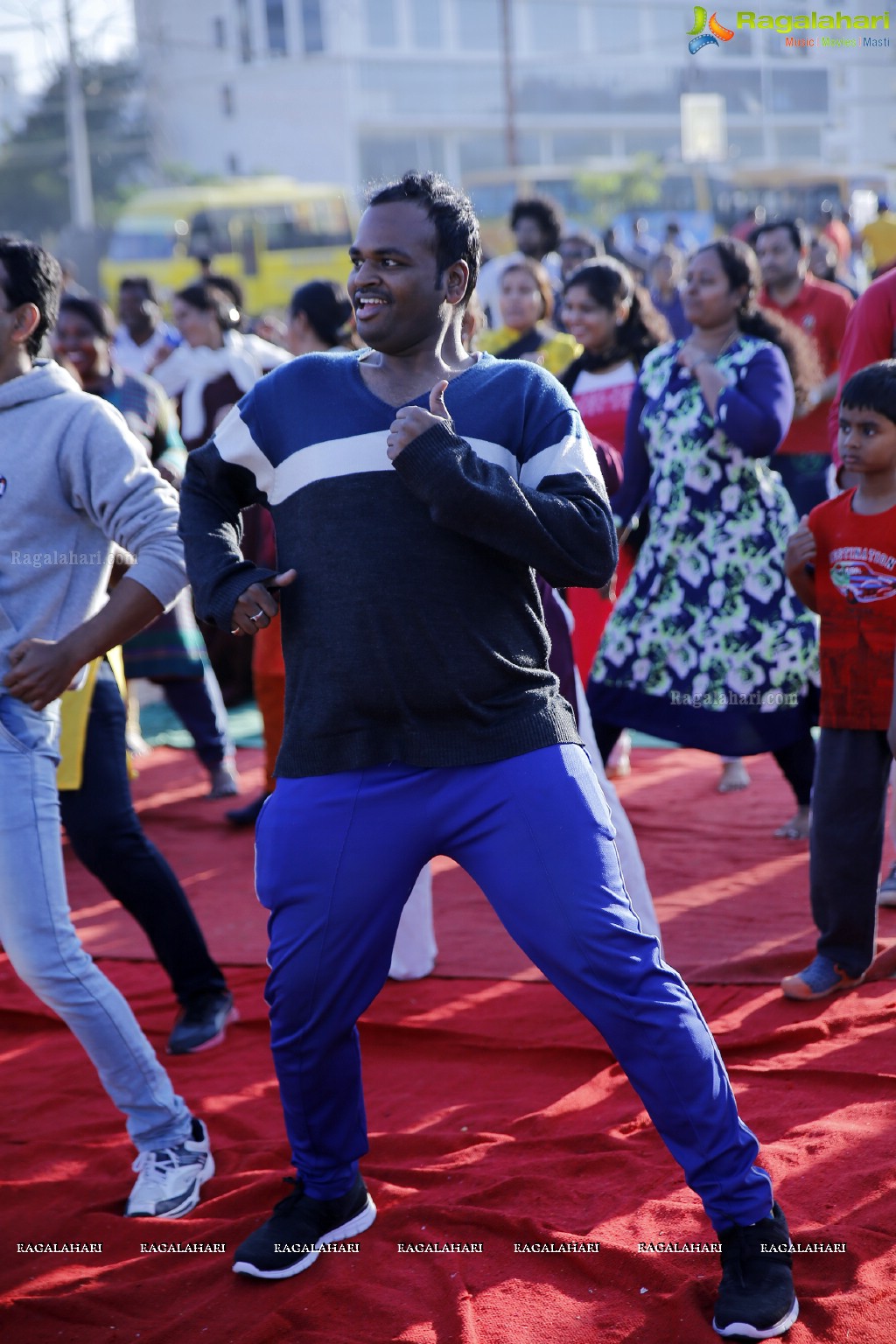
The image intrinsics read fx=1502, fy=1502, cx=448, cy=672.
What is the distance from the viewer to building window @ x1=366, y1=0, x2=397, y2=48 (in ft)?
160

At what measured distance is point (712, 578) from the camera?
501cm

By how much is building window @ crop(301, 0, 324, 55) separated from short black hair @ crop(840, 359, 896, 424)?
159ft

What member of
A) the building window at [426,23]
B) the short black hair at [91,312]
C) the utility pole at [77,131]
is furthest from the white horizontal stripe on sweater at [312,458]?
the building window at [426,23]

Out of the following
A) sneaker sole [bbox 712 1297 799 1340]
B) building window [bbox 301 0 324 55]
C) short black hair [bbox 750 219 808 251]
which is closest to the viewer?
sneaker sole [bbox 712 1297 799 1340]

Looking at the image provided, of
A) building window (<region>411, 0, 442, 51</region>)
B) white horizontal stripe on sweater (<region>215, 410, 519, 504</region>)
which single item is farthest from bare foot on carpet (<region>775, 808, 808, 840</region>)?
building window (<region>411, 0, 442, 51</region>)

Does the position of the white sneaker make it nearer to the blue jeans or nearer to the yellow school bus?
the blue jeans

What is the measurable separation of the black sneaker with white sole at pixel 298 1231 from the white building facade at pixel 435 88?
151 feet

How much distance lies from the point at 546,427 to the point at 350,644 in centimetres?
52

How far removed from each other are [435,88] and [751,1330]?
51.5m

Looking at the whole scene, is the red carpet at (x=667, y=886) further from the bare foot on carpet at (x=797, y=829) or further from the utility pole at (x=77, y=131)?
the utility pole at (x=77, y=131)

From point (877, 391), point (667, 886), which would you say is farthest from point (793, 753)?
point (877, 391)

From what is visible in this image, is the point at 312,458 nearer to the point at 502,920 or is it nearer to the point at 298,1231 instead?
the point at 502,920

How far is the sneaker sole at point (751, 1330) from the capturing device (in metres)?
2.53

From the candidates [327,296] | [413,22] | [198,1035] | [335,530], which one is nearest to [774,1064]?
[198,1035]
